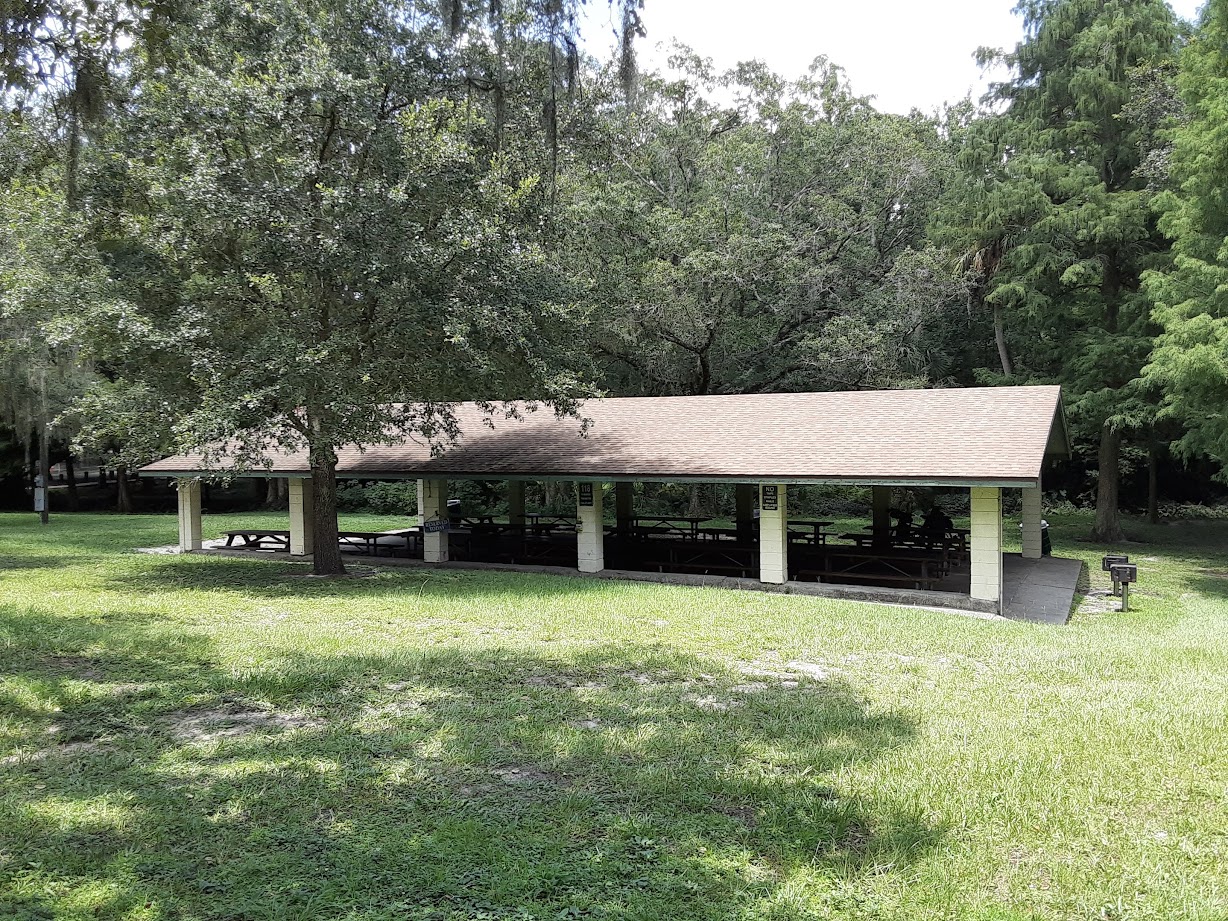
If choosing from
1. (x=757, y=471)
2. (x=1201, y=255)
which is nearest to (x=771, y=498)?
(x=757, y=471)

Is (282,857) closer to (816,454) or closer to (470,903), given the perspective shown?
(470,903)

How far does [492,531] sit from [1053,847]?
1430 centimetres

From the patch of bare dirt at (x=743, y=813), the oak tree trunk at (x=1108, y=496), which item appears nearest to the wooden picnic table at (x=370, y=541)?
the patch of bare dirt at (x=743, y=813)

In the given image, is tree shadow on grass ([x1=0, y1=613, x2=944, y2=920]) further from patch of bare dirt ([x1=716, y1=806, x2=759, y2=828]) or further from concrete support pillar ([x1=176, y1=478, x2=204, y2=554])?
concrete support pillar ([x1=176, y1=478, x2=204, y2=554])

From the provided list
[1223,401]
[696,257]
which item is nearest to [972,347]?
[696,257]

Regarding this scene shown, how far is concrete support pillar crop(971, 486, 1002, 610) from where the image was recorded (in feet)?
39.7

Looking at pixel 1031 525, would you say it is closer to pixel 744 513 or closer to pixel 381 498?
pixel 744 513

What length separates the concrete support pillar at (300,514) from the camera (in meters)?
18.1

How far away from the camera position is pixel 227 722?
5.76m

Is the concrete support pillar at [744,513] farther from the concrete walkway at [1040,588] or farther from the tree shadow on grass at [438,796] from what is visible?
the tree shadow on grass at [438,796]

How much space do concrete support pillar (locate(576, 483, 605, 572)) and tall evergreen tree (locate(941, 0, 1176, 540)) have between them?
42.5 feet

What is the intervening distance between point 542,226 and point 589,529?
546 cm

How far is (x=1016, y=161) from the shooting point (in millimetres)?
21531

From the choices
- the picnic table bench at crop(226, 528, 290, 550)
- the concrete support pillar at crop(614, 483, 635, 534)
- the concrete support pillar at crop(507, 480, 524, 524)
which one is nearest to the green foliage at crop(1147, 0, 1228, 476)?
the concrete support pillar at crop(614, 483, 635, 534)
